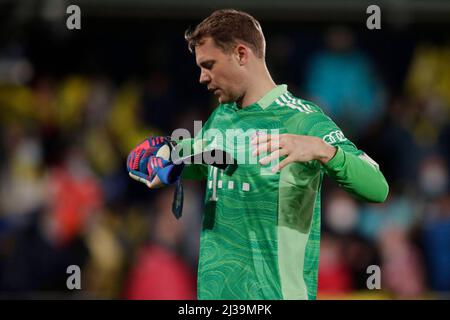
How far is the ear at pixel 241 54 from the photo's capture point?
3568 millimetres

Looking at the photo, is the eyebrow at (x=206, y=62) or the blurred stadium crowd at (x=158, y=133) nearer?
the eyebrow at (x=206, y=62)

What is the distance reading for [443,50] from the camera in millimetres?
10625

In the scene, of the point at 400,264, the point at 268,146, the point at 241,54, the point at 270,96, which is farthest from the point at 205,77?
the point at 400,264

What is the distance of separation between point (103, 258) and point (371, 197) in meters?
5.79

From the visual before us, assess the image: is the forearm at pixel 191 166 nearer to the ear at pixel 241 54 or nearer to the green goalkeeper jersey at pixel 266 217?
the green goalkeeper jersey at pixel 266 217

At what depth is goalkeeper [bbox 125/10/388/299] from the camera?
135 inches

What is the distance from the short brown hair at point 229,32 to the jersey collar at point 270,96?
15 centimetres

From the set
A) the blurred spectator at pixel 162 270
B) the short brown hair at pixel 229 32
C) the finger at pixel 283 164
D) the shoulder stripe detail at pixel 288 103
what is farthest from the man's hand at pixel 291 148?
the blurred spectator at pixel 162 270

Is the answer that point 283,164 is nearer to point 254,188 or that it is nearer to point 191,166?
point 254,188

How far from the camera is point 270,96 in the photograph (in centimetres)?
359

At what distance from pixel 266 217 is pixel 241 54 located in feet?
2.22
